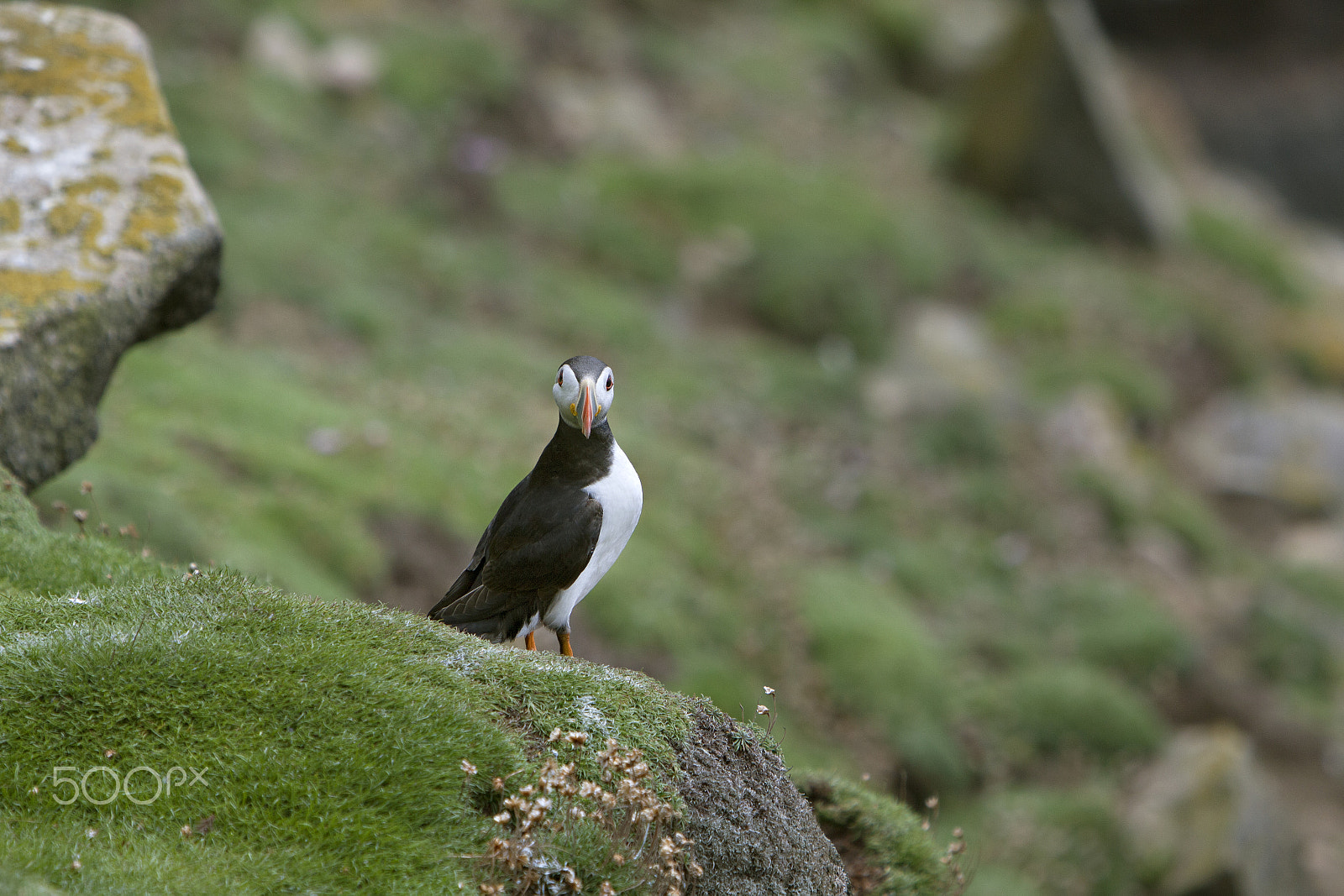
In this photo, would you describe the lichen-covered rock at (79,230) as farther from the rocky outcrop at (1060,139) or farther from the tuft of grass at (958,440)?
the rocky outcrop at (1060,139)

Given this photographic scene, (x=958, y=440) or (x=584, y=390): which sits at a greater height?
(x=584, y=390)

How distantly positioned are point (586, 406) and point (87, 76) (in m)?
3.88

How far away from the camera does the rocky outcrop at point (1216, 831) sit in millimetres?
9555

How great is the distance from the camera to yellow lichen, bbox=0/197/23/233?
6.02 m

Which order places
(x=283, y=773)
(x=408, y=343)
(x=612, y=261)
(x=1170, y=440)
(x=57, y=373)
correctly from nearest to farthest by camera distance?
(x=283, y=773) < (x=57, y=373) < (x=408, y=343) < (x=612, y=261) < (x=1170, y=440)

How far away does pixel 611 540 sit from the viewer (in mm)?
5441

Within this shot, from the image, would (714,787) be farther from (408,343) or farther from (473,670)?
(408,343)

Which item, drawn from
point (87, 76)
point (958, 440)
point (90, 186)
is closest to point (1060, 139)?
point (958, 440)

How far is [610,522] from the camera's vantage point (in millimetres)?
5352

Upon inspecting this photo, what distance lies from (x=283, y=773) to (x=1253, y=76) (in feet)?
104

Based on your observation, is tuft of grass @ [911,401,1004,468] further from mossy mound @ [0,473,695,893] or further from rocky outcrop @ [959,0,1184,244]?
mossy mound @ [0,473,695,893]

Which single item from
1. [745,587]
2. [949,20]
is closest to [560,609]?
[745,587]

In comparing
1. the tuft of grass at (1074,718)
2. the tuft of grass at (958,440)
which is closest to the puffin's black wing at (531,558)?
the tuft of grass at (1074,718)

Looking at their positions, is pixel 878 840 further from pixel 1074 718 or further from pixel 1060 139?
pixel 1060 139
